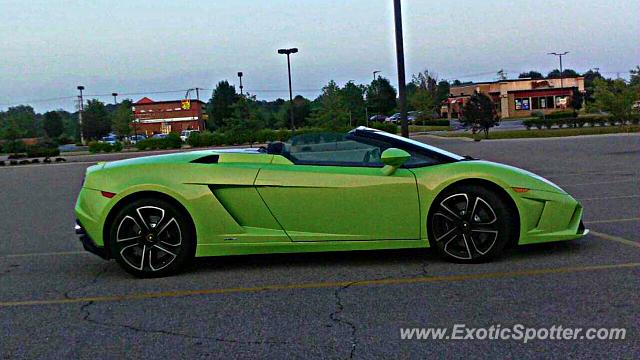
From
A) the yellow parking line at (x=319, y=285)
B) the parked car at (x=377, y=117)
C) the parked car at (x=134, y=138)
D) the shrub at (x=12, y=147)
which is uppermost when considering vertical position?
the parked car at (x=377, y=117)

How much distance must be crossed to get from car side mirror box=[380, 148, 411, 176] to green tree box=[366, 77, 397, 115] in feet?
206

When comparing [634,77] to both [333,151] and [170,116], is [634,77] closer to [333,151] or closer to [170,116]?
[333,151]

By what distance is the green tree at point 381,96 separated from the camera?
70312 mm

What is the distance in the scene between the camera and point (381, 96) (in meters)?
72.8

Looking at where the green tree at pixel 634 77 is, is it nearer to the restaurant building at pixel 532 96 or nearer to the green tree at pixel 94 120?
the restaurant building at pixel 532 96

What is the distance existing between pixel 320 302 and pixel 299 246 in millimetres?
904

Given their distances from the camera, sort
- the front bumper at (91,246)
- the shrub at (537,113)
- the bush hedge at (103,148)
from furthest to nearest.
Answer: the shrub at (537,113) → the bush hedge at (103,148) → the front bumper at (91,246)

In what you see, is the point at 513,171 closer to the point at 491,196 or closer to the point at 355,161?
the point at 491,196

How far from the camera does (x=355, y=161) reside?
17.0 ft

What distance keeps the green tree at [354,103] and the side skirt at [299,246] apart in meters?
45.8

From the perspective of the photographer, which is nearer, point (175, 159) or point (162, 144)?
point (175, 159)

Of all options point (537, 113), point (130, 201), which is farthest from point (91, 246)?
point (537, 113)

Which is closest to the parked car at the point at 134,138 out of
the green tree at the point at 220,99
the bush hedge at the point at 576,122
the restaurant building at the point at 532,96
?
the green tree at the point at 220,99

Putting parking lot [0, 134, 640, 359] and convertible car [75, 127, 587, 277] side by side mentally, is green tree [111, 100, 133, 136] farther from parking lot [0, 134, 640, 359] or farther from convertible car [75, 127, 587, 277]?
convertible car [75, 127, 587, 277]
